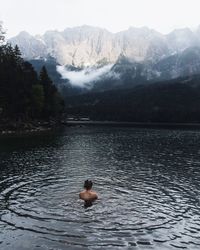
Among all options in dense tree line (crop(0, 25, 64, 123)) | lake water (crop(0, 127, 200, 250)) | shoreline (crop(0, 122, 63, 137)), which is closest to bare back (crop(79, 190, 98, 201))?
lake water (crop(0, 127, 200, 250))

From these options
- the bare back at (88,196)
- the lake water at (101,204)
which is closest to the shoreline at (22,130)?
the lake water at (101,204)

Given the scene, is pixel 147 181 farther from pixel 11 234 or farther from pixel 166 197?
pixel 11 234

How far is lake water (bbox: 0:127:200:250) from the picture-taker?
35.5m

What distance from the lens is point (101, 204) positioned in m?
47.1

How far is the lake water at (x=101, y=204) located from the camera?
117 ft

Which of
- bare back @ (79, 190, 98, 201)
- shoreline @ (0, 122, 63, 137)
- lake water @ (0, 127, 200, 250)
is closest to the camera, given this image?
lake water @ (0, 127, 200, 250)

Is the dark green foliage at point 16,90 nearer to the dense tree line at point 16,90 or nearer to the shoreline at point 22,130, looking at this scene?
the dense tree line at point 16,90

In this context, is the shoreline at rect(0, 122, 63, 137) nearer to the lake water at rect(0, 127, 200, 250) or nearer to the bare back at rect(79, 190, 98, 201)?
the lake water at rect(0, 127, 200, 250)

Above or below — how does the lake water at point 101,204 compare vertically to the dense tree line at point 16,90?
below

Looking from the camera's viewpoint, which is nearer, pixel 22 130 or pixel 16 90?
pixel 22 130

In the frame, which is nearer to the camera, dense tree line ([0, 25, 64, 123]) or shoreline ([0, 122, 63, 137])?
shoreline ([0, 122, 63, 137])

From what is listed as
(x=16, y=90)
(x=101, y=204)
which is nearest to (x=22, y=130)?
(x=16, y=90)

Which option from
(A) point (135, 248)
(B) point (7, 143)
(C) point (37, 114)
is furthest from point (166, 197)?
(C) point (37, 114)

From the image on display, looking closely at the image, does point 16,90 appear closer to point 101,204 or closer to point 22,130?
point 22,130
